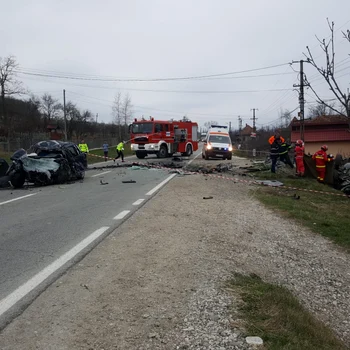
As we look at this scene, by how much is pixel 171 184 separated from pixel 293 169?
6.64 m

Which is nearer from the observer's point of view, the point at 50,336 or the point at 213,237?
the point at 50,336

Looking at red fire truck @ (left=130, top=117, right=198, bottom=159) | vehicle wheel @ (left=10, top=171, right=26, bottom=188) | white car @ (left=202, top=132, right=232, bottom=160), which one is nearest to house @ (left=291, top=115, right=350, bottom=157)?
white car @ (left=202, top=132, right=232, bottom=160)

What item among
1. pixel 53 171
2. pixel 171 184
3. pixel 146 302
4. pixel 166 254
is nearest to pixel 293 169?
pixel 171 184

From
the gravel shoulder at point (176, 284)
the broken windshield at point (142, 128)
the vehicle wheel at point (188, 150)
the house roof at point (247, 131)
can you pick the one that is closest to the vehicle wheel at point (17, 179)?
the gravel shoulder at point (176, 284)

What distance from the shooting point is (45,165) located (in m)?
13.0

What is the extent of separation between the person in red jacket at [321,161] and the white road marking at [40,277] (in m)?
11.6

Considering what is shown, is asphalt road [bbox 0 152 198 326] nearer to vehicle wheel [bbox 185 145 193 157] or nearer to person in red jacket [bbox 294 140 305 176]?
person in red jacket [bbox 294 140 305 176]

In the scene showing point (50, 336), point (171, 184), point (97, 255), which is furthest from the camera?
point (171, 184)

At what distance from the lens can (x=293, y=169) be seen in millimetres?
16609

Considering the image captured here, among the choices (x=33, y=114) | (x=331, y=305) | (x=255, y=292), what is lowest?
(x=331, y=305)

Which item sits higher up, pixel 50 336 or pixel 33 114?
pixel 33 114

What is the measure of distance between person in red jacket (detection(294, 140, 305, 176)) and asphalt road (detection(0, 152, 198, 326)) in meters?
6.18

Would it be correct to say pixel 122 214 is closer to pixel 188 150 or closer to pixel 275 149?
pixel 275 149

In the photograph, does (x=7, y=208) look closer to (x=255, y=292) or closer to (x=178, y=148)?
(x=255, y=292)
